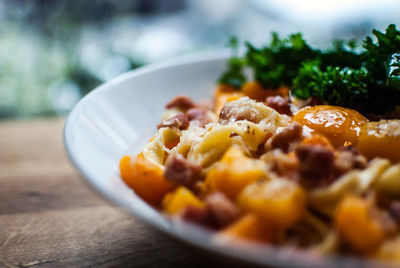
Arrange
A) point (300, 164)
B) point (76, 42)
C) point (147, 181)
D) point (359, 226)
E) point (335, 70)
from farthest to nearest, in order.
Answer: point (76, 42) < point (335, 70) < point (147, 181) < point (300, 164) < point (359, 226)

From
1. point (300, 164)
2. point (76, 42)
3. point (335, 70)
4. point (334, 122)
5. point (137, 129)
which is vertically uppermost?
point (76, 42)

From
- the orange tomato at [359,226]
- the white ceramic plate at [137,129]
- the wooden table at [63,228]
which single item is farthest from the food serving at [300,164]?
the wooden table at [63,228]

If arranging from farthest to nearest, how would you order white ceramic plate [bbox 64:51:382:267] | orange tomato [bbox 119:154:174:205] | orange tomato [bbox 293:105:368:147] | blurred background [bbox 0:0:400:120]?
blurred background [bbox 0:0:400:120] < orange tomato [bbox 293:105:368:147] < orange tomato [bbox 119:154:174:205] < white ceramic plate [bbox 64:51:382:267]

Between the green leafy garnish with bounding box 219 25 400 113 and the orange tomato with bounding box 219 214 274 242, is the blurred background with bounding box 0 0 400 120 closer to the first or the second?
Answer: the green leafy garnish with bounding box 219 25 400 113

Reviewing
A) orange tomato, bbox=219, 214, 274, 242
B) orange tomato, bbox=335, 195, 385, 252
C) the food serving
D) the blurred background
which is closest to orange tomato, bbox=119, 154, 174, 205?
the food serving

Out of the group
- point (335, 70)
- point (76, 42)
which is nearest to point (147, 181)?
point (335, 70)

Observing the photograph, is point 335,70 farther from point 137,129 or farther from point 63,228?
point 63,228

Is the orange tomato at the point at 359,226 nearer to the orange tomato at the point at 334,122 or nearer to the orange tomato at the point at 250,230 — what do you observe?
the orange tomato at the point at 250,230
